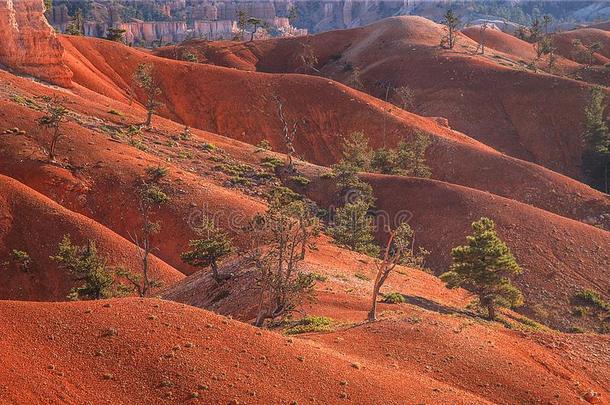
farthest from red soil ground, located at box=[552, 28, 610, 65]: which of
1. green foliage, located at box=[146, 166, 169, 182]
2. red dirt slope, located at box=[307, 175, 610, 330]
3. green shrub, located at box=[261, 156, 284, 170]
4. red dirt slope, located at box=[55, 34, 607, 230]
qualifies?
green foliage, located at box=[146, 166, 169, 182]

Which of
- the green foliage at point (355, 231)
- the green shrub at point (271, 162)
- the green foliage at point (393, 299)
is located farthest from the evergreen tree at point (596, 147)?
the green foliage at point (393, 299)

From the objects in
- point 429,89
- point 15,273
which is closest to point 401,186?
point 15,273

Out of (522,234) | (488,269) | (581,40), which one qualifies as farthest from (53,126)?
(581,40)

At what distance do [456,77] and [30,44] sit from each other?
5821 cm

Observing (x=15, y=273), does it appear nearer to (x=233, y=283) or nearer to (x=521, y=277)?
(x=233, y=283)

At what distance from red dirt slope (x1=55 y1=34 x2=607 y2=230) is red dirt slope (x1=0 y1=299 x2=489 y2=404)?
149ft

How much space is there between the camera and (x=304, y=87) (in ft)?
251

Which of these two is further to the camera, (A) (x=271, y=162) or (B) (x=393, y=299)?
(A) (x=271, y=162)

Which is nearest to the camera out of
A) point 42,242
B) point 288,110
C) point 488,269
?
point 488,269

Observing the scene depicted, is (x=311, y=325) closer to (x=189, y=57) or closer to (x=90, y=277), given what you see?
(x=90, y=277)

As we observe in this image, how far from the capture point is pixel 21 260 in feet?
108

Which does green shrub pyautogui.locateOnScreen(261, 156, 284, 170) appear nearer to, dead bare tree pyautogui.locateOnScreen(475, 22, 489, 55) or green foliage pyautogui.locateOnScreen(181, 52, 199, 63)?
green foliage pyautogui.locateOnScreen(181, 52, 199, 63)

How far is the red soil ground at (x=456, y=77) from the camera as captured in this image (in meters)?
77.1

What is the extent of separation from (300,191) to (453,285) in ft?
67.8
